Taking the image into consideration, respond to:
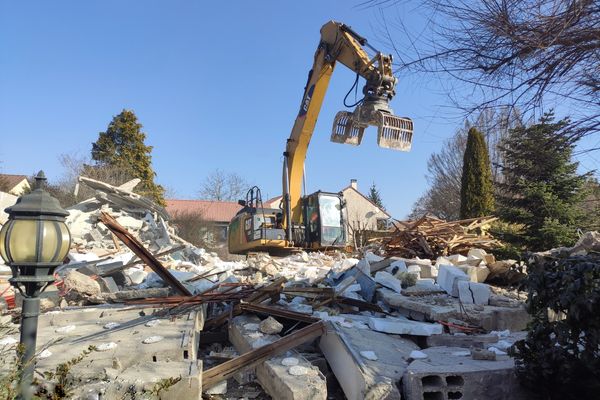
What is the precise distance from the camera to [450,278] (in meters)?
6.60

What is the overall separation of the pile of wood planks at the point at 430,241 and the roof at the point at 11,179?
76.9ft

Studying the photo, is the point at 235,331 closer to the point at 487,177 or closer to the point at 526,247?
the point at 526,247

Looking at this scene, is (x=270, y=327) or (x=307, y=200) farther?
(x=307, y=200)

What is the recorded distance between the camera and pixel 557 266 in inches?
133

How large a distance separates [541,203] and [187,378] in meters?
13.3

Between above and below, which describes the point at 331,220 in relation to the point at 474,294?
above

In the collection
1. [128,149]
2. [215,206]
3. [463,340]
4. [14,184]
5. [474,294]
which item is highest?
[128,149]

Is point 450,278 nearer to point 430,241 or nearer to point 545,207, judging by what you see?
point 430,241

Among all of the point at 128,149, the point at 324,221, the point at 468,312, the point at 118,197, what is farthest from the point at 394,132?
the point at 128,149

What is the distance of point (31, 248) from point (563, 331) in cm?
350

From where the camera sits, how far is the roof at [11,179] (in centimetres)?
2604

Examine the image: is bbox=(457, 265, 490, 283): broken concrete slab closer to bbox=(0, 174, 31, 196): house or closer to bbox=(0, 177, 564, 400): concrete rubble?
bbox=(0, 177, 564, 400): concrete rubble

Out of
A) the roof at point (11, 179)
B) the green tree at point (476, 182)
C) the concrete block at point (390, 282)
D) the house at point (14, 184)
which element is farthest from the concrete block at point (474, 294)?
the roof at point (11, 179)

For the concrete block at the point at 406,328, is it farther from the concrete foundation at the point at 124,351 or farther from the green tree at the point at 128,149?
the green tree at the point at 128,149
